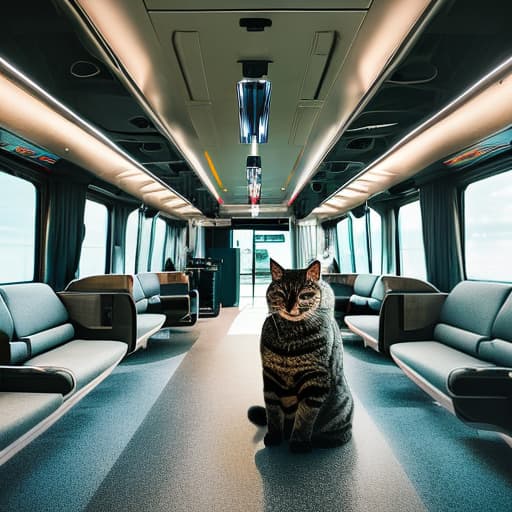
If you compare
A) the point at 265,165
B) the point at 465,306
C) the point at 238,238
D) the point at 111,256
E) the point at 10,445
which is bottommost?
the point at 10,445

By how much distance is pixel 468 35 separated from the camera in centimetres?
154

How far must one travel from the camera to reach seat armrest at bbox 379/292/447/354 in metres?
2.79

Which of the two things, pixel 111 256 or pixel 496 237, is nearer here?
pixel 496 237

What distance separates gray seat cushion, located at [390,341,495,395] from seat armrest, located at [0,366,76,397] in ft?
7.37

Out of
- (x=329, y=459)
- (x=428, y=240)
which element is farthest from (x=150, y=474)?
(x=428, y=240)

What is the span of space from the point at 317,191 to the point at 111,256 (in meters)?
4.05

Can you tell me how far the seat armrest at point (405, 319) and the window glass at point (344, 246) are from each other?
4833 mm

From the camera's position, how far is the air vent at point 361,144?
10.3 ft

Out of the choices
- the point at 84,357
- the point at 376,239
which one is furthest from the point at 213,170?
the point at 84,357

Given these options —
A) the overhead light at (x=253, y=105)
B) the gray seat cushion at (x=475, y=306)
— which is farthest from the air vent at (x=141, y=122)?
the gray seat cushion at (x=475, y=306)

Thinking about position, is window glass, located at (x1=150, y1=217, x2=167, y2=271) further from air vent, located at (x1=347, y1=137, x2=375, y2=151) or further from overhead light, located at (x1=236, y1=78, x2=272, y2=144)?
air vent, located at (x1=347, y1=137, x2=375, y2=151)

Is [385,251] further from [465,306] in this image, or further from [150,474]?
[150,474]

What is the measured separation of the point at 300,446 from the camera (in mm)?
1724

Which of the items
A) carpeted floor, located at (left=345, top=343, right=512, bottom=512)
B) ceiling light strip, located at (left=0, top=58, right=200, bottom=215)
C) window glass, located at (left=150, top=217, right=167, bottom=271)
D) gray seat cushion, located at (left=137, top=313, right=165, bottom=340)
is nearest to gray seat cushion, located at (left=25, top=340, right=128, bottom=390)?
gray seat cushion, located at (left=137, top=313, right=165, bottom=340)
